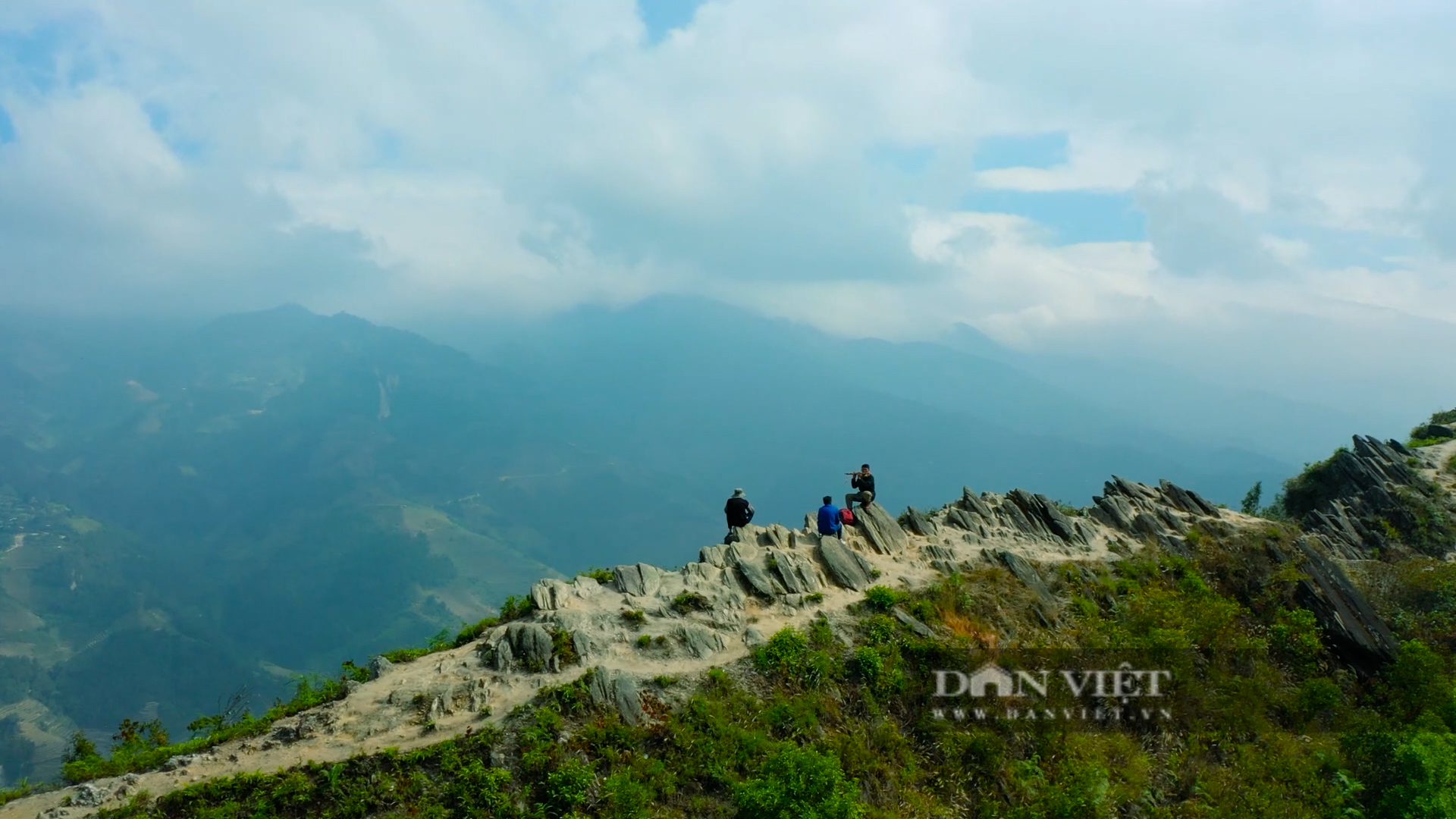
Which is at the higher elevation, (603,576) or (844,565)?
(603,576)

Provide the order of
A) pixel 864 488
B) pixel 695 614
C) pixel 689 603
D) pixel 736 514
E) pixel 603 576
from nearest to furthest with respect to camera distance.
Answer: pixel 695 614 → pixel 689 603 → pixel 603 576 → pixel 736 514 → pixel 864 488

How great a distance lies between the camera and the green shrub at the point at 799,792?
552 inches

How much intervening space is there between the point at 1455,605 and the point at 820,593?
2653 centimetres

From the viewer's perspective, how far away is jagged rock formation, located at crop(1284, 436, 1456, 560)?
39.1 m

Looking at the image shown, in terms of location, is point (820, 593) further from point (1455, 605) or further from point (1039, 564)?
point (1455, 605)

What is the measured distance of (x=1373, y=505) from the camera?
42562mm

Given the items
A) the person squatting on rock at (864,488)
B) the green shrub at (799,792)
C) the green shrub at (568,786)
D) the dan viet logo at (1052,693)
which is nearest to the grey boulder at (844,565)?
the person squatting on rock at (864,488)

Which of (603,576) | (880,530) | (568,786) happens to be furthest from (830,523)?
(568,786)

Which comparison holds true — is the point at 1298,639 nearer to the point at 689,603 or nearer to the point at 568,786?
the point at 689,603

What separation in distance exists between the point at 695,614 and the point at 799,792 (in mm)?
9525

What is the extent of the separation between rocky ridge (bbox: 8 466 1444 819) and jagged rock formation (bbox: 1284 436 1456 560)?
3714 mm

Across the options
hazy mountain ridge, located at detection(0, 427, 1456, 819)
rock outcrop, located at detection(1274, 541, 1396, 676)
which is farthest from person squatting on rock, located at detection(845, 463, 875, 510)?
rock outcrop, located at detection(1274, 541, 1396, 676)

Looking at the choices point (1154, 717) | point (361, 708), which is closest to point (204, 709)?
point (361, 708)

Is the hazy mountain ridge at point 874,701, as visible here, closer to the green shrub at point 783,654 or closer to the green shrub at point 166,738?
the green shrub at point 783,654
